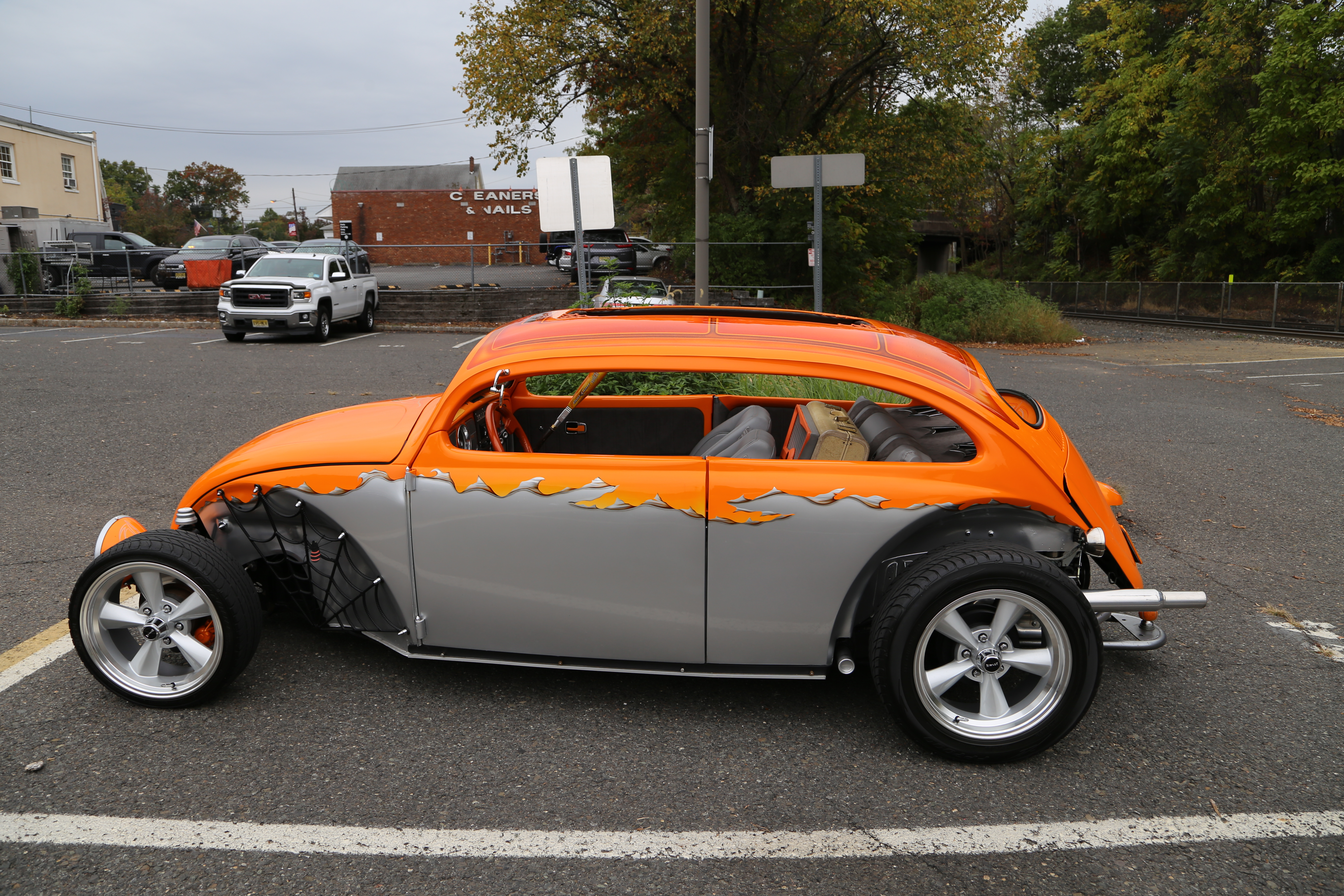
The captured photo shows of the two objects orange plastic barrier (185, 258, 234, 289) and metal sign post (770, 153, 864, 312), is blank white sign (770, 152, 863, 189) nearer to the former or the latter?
metal sign post (770, 153, 864, 312)

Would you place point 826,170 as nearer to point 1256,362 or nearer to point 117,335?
point 1256,362

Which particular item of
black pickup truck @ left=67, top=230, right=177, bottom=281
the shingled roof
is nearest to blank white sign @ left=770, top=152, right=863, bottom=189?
black pickup truck @ left=67, top=230, right=177, bottom=281

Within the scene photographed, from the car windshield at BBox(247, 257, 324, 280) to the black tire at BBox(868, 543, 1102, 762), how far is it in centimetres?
1807

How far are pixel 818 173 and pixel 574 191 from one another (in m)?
2.76

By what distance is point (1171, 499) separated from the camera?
6.46m

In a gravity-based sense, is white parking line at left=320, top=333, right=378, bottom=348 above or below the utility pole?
below

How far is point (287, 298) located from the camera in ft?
58.4

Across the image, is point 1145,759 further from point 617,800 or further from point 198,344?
point 198,344

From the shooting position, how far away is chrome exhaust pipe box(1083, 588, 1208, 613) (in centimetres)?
304

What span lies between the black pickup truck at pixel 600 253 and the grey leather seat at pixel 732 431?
17602 mm

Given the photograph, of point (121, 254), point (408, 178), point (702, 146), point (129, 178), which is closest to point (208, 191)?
point (129, 178)

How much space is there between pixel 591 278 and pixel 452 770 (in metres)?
24.6

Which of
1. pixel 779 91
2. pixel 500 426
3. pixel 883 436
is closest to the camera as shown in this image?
pixel 883 436

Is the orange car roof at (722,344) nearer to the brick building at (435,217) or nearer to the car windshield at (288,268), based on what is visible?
the car windshield at (288,268)
